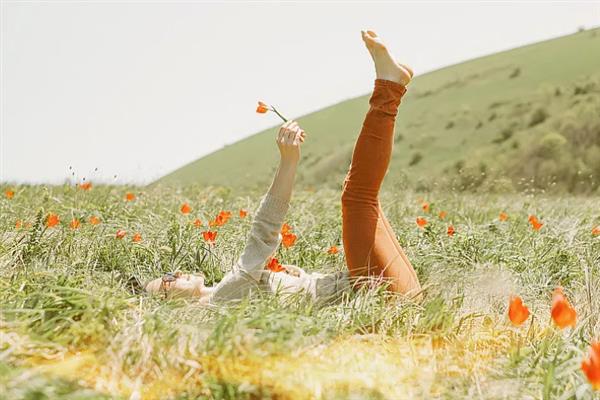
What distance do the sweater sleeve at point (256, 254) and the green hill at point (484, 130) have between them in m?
10.3

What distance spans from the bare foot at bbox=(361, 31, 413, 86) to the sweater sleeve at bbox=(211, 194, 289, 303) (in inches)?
32.6

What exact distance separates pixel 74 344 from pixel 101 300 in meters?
0.20

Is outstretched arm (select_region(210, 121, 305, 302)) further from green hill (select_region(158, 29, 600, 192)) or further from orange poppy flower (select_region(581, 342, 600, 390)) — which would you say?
green hill (select_region(158, 29, 600, 192))

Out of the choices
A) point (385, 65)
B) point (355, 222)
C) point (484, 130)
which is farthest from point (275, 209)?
point (484, 130)

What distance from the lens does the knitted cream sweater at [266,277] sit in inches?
135

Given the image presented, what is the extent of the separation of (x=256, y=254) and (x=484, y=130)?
75.1ft

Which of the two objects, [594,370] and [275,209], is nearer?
[594,370]

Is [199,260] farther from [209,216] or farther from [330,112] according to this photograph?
[330,112]

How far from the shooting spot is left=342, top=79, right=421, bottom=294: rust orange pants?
140 inches

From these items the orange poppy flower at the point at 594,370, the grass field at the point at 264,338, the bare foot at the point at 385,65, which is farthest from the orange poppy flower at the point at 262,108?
the orange poppy flower at the point at 594,370

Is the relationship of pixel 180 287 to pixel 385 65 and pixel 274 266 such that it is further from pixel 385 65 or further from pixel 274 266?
pixel 385 65

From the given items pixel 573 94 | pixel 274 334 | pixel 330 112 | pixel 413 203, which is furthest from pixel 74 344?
pixel 330 112

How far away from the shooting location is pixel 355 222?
3596 mm

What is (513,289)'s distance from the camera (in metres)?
3.92
